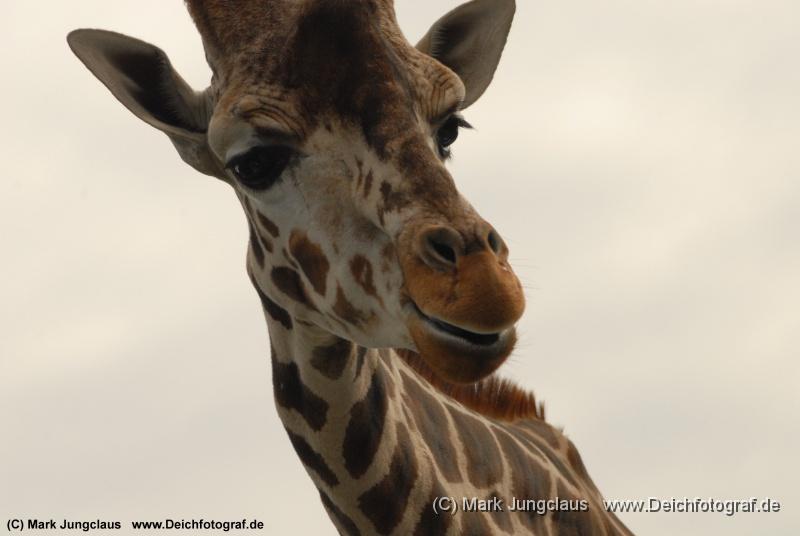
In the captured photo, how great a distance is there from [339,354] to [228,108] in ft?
Result: 4.11

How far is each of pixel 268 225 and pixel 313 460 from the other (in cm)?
116

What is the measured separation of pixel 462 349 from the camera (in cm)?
481

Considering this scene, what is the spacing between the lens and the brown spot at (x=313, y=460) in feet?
20.3

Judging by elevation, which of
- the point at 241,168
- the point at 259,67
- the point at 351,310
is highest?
the point at 259,67

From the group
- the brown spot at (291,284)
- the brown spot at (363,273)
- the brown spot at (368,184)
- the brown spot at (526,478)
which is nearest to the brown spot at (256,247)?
the brown spot at (291,284)

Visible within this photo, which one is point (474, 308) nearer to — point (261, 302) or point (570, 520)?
point (261, 302)

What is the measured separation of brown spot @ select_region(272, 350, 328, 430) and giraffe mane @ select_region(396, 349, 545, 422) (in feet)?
4.90

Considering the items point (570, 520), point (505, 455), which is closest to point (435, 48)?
point (505, 455)

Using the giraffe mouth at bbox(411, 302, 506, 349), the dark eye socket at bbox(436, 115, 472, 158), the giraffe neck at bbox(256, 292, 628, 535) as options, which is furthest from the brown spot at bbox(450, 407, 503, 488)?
the giraffe mouth at bbox(411, 302, 506, 349)

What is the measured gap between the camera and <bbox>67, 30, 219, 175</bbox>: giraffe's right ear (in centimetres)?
619

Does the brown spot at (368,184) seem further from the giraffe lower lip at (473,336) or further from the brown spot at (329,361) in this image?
the brown spot at (329,361)

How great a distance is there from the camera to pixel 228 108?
5641mm

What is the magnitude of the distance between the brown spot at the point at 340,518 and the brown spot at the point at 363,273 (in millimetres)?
1379

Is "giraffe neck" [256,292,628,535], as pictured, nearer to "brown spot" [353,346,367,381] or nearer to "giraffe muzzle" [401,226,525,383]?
"brown spot" [353,346,367,381]
